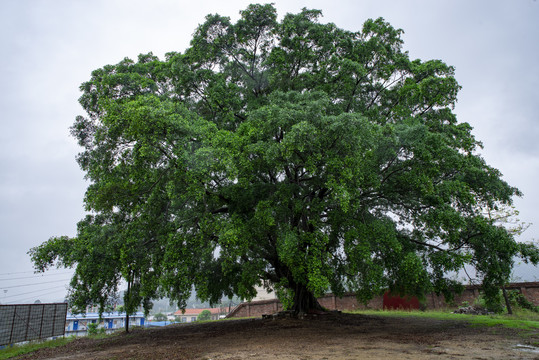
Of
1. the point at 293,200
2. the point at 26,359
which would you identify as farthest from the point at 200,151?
the point at 26,359

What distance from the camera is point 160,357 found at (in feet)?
22.9

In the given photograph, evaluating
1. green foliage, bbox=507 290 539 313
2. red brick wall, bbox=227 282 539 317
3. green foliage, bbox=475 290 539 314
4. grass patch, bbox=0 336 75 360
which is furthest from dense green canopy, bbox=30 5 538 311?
green foliage, bbox=507 290 539 313

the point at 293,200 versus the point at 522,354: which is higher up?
the point at 293,200

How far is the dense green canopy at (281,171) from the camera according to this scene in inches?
349

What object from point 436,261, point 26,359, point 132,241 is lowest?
point 26,359

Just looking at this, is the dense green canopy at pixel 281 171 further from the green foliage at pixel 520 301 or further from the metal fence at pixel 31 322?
the green foliage at pixel 520 301

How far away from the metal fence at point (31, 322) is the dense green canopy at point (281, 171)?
3345mm

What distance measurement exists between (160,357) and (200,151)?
4.66 m

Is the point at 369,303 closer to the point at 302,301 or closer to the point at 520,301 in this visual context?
the point at 520,301

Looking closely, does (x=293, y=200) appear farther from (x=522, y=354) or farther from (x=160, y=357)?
(x=522, y=354)

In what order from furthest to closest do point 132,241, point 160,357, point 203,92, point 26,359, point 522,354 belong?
1. point 203,92
2. point 132,241
3. point 26,359
4. point 160,357
5. point 522,354

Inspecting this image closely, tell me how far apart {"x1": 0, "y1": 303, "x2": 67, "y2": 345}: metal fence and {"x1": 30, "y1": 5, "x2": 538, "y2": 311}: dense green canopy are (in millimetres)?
3345

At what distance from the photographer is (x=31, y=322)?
12430 mm

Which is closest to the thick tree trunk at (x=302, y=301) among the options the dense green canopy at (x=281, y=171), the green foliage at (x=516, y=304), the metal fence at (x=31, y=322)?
the dense green canopy at (x=281, y=171)
